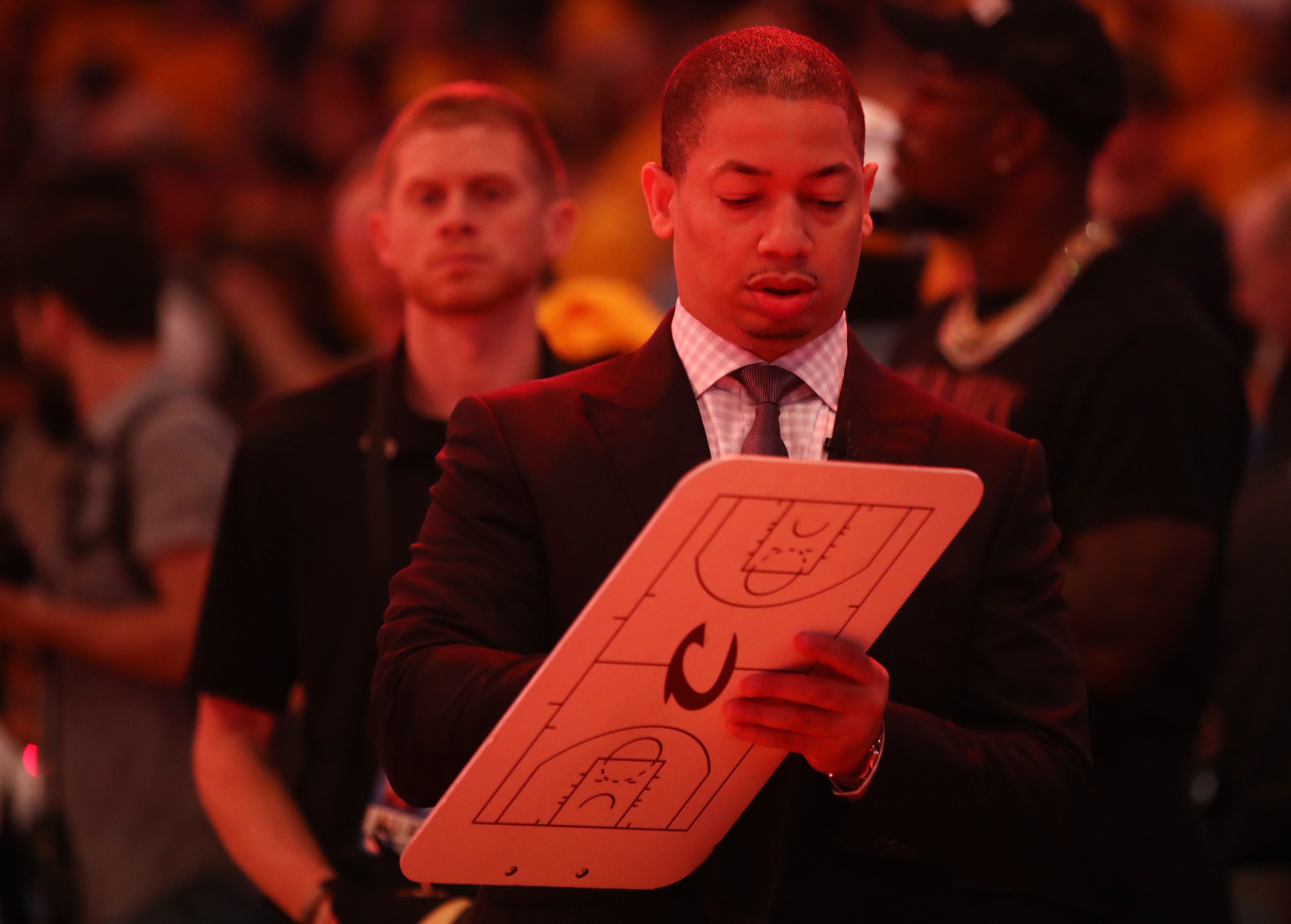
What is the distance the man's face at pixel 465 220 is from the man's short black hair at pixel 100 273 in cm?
152

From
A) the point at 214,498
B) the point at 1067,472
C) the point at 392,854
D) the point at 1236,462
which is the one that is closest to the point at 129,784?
the point at 214,498

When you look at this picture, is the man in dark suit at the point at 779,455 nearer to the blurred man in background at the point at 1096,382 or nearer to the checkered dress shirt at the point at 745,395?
the checkered dress shirt at the point at 745,395

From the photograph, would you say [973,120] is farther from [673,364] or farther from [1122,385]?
[673,364]

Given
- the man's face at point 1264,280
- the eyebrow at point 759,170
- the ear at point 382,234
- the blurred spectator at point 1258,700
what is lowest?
the blurred spectator at point 1258,700

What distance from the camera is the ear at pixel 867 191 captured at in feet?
5.75

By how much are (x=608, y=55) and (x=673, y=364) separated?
264 inches

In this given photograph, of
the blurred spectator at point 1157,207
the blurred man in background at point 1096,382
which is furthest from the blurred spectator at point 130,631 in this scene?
the blurred spectator at point 1157,207

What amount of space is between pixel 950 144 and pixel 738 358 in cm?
156

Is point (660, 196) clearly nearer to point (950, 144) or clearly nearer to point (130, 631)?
point (950, 144)

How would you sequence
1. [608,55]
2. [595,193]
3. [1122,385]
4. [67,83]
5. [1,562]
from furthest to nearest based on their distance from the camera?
[67,83] → [608,55] → [595,193] → [1,562] → [1122,385]

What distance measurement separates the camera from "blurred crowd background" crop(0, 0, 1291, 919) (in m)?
4.27

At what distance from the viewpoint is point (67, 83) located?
30.2 feet

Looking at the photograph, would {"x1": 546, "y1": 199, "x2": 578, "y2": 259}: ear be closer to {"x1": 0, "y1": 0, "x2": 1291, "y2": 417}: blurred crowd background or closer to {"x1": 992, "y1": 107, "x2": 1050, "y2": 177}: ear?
{"x1": 992, "y1": 107, "x2": 1050, "y2": 177}: ear

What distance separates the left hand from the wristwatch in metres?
0.05
